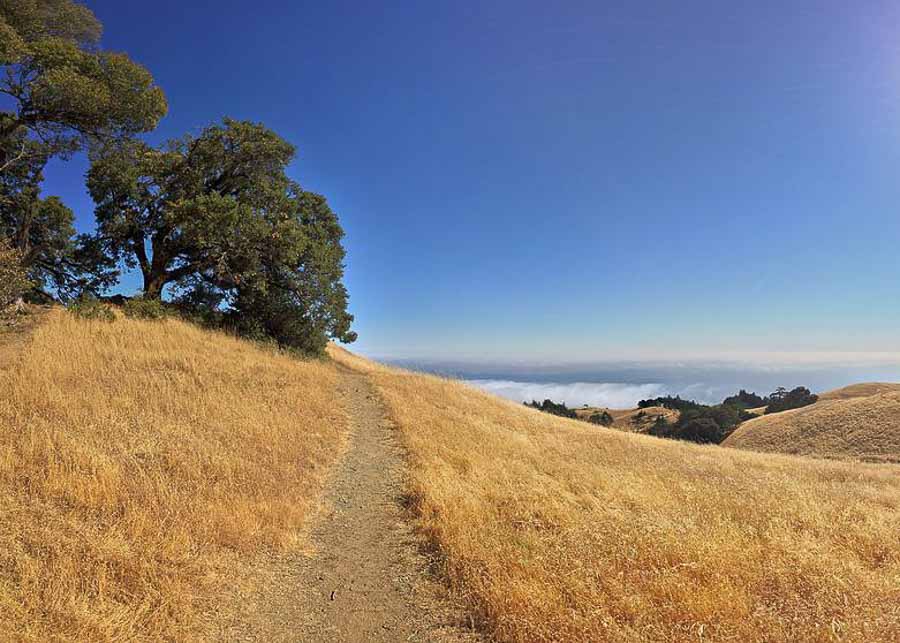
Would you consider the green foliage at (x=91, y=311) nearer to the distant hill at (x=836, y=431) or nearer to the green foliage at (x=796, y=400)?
the distant hill at (x=836, y=431)

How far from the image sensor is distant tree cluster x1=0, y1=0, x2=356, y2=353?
15047 millimetres

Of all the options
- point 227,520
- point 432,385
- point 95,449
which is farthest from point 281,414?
point 432,385

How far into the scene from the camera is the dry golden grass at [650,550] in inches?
159

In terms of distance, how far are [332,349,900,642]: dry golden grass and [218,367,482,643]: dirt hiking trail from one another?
1.38ft

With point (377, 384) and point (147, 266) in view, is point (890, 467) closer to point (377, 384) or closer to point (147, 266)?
point (377, 384)

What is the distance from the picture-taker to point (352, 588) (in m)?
5.15

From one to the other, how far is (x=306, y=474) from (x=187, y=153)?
64.7 ft

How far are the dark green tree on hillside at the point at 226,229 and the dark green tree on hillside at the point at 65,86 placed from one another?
4.98 ft

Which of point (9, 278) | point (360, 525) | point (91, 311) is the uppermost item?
point (9, 278)

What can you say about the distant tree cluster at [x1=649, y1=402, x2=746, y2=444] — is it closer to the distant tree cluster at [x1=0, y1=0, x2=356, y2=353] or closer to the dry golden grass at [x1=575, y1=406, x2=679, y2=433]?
the dry golden grass at [x1=575, y1=406, x2=679, y2=433]

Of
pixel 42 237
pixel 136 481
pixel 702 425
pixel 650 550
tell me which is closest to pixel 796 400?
pixel 702 425

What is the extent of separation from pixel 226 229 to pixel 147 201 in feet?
17.3

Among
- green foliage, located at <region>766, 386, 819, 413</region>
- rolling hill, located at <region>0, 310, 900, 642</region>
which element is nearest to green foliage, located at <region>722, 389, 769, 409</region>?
green foliage, located at <region>766, 386, 819, 413</region>

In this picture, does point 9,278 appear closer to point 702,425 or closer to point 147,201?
point 147,201
